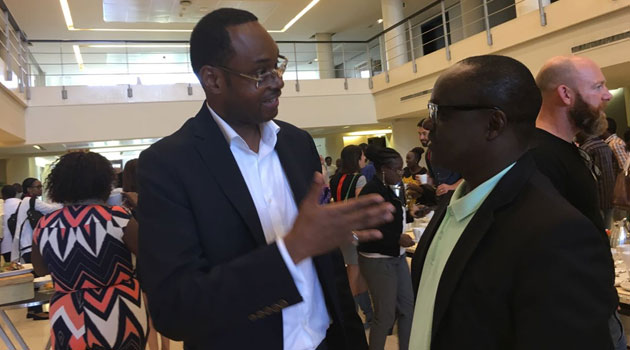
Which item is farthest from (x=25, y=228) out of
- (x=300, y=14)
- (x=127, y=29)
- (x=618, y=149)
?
(x=300, y=14)

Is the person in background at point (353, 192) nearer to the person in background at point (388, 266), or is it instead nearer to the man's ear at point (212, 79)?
the person in background at point (388, 266)

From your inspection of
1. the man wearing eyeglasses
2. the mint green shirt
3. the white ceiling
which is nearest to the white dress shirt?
the mint green shirt

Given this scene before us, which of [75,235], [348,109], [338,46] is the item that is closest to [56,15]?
[348,109]

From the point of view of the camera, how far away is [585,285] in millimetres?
857

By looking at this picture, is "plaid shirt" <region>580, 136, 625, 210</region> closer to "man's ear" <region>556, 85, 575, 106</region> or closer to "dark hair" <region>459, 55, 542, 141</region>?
"man's ear" <region>556, 85, 575, 106</region>

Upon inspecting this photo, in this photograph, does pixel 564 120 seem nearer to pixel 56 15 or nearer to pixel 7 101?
pixel 7 101

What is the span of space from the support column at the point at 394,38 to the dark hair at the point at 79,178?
360 inches

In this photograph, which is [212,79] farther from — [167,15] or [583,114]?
[167,15]

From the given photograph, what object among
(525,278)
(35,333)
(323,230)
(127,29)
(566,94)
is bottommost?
(35,333)

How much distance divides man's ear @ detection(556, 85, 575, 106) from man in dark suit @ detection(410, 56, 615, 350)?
3.12ft

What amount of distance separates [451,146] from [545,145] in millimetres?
836

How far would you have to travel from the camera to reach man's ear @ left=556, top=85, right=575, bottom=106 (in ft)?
6.24

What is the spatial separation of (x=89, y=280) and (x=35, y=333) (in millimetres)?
3394

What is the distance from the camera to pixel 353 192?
4.29m
